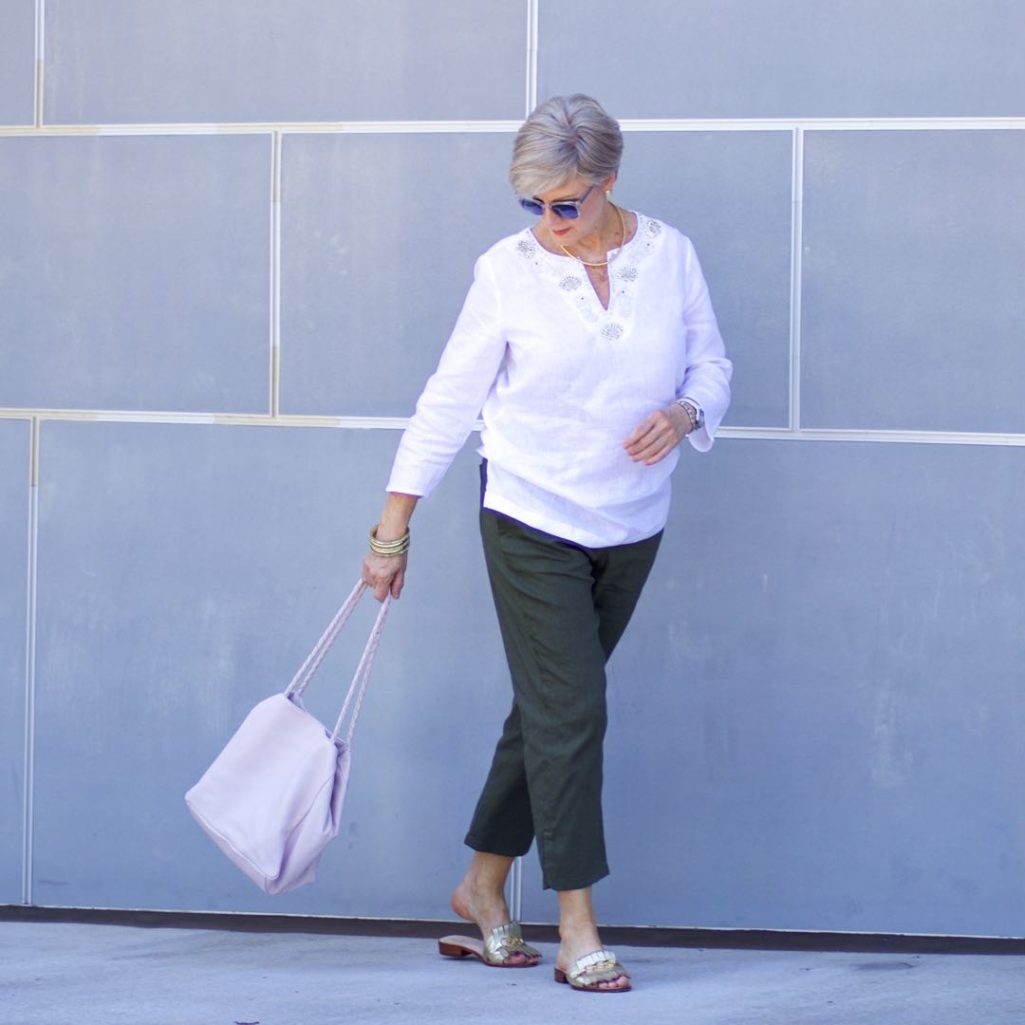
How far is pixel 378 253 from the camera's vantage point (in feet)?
13.3

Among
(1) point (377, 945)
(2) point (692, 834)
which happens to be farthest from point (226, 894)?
(2) point (692, 834)

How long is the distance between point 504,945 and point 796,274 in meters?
1.73

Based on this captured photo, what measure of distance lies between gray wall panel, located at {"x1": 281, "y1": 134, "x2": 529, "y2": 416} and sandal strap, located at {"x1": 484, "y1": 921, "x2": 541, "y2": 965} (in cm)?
129

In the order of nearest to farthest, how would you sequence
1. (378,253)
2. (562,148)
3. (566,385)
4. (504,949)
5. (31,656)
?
(562,148), (566,385), (504,949), (378,253), (31,656)

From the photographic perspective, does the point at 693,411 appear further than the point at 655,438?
Yes

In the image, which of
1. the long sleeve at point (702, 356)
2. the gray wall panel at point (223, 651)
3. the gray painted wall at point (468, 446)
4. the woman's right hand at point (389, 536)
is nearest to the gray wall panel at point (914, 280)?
the gray painted wall at point (468, 446)

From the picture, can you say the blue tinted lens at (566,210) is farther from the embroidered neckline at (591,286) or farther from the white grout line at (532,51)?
the white grout line at (532,51)

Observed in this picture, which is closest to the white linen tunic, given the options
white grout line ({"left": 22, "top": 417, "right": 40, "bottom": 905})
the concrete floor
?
the concrete floor

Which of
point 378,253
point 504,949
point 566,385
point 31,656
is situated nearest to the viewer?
point 566,385

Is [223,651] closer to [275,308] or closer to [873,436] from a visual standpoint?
[275,308]

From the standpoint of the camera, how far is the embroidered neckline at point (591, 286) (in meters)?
3.31

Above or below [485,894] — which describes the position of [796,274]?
above

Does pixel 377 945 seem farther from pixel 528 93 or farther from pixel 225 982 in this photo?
pixel 528 93

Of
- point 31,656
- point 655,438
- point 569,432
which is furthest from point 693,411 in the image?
point 31,656
